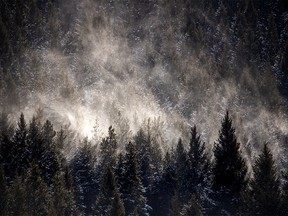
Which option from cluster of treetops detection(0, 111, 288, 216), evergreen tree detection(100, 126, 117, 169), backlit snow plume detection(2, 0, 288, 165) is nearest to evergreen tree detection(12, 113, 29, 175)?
cluster of treetops detection(0, 111, 288, 216)

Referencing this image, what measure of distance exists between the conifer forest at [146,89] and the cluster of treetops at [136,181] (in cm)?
21

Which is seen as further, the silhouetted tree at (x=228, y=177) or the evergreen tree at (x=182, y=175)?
the evergreen tree at (x=182, y=175)

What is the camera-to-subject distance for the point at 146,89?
112812 millimetres

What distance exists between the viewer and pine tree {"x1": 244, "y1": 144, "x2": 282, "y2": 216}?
142ft

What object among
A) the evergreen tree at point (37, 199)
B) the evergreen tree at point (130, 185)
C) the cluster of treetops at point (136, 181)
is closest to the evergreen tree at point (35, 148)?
the cluster of treetops at point (136, 181)

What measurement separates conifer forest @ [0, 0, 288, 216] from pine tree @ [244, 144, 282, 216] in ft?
33.6

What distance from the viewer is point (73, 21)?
130 meters

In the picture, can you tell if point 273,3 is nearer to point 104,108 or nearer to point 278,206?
point 104,108

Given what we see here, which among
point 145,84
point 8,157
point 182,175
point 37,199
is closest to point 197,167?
point 182,175

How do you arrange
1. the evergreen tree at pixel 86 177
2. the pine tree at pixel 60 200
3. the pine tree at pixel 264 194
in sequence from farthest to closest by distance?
the evergreen tree at pixel 86 177
the pine tree at pixel 60 200
the pine tree at pixel 264 194

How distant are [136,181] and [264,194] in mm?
17783

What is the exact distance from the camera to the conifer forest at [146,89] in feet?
206

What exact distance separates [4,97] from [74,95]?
16834 mm

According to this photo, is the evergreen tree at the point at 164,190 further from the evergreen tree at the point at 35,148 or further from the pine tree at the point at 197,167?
the evergreen tree at the point at 35,148
